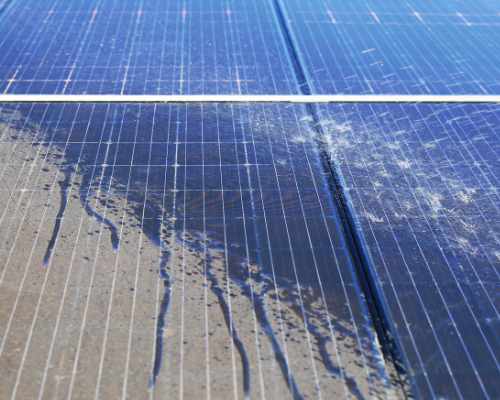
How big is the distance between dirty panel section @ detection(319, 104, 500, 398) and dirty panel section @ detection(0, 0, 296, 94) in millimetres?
2347

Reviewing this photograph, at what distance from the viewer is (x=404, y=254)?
5949 millimetres

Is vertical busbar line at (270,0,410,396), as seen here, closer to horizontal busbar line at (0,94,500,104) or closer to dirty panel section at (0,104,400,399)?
dirty panel section at (0,104,400,399)

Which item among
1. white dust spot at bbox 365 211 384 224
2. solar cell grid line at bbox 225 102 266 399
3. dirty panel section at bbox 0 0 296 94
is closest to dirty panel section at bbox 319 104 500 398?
white dust spot at bbox 365 211 384 224

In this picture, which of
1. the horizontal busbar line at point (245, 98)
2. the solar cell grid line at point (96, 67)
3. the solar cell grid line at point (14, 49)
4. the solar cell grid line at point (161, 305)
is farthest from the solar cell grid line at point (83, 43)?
the solar cell grid line at point (161, 305)

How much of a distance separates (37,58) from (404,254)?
8.46m

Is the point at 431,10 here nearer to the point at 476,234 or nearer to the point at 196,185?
the point at 476,234

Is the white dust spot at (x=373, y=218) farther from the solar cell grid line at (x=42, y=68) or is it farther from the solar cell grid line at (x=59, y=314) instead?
the solar cell grid line at (x=42, y=68)

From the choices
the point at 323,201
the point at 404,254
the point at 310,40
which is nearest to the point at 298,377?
the point at 404,254

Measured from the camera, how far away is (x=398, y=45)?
432 inches

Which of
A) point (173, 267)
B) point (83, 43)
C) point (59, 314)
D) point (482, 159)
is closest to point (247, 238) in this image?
point (173, 267)

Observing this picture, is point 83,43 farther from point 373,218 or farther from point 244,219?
point 373,218

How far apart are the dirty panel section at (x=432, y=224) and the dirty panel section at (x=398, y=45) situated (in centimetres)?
102

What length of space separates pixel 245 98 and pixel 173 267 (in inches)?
168

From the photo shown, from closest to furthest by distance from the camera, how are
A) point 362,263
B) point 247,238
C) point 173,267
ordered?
point 173,267, point 362,263, point 247,238
